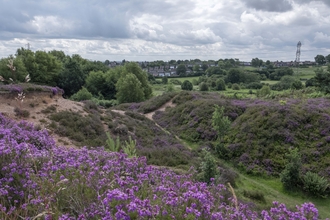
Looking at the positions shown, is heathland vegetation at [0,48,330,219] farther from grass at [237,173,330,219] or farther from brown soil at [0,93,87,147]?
brown soil at [0,93,87,147]

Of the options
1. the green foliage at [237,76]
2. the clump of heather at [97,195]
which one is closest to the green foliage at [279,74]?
the green foliage at [237,76]

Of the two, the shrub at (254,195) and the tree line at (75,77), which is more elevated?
the tree line at (75,77)

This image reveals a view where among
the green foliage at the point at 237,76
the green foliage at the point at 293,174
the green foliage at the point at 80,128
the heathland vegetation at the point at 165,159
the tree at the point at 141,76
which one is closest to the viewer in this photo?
the heathland vegetation at the point at 165,159

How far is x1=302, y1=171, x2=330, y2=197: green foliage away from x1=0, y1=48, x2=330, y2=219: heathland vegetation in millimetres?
55

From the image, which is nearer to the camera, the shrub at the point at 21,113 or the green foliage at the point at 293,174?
the shrub at the point at 21,113

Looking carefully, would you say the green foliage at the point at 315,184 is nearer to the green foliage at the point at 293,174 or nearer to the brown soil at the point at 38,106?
the green foliage at the point at 293,174

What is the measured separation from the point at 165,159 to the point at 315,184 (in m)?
7.85

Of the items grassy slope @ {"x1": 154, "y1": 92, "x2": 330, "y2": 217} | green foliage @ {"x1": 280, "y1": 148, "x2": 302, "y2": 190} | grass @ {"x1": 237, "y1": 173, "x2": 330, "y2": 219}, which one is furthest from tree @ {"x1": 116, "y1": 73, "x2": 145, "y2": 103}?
green foliage @ {"x1": 280, "y1": 148, "x2": 302, "y2": 190}

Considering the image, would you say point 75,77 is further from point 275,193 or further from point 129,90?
point 275,193

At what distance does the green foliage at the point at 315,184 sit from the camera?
1380 cm

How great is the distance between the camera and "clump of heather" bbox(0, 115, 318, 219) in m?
2.76

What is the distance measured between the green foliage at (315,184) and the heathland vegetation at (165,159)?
0.18ft

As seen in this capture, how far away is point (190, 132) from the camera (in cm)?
2445

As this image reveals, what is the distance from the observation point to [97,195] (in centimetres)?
317
